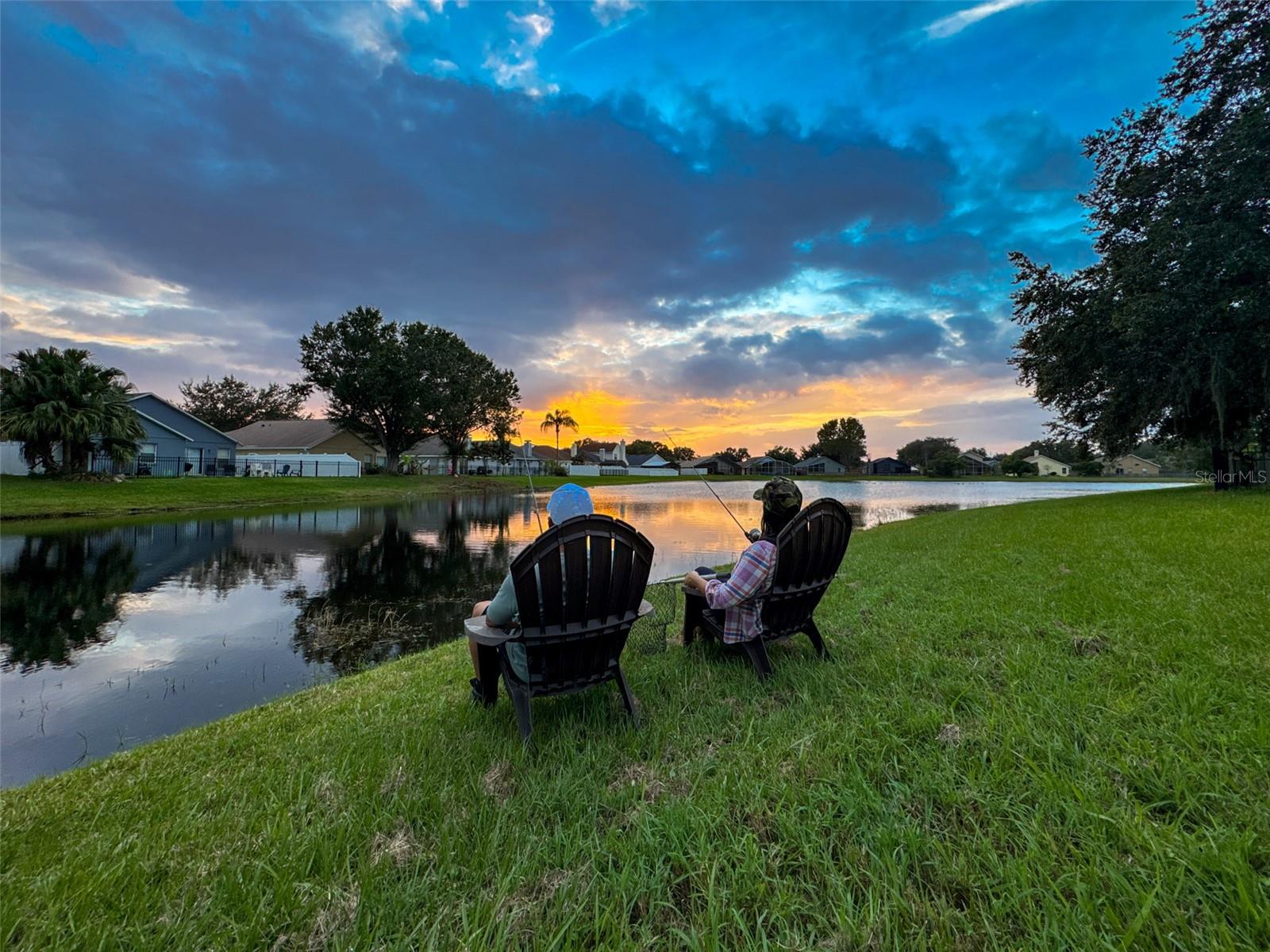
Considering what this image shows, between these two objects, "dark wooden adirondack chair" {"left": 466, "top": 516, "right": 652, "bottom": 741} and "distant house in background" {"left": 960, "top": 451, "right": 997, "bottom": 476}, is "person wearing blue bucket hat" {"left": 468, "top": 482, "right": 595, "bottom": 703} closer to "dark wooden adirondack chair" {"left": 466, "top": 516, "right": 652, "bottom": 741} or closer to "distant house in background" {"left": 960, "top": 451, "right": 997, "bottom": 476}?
"dark wooden adirondack chair" {"left": 466, "top": 516, "right": 652, "bottom": 741}

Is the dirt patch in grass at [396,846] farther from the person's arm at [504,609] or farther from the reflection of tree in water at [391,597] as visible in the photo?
the reflection of tree in water at [391,597]

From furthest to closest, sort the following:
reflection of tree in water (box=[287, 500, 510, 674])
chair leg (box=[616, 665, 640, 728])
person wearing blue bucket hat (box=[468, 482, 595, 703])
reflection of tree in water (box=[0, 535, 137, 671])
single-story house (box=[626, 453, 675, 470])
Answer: single-story house (box=[626, 453, 675, 470]) < reflection of tree in water (box=[287, 500, 510, 674]) < reflection of tree in water (box=[0, 535, 137, 671]) < chair leg (box=[616, 665, 640, 728]) < person wearing blue bucket hat (box=[468, 482, 595, 703])

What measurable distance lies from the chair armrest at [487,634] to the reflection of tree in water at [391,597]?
3.76 metres

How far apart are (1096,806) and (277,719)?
491cm

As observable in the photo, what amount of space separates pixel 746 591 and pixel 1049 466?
128 meters

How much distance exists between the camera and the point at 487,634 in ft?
9.96

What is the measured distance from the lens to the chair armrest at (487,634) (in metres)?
2.96

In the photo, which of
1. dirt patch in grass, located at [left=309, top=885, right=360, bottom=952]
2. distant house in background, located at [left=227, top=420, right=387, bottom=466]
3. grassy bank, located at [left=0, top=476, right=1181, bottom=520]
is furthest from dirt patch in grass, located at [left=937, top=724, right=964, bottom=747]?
distant house in background, located at [left=227, top=420, right=387, bottom=466]

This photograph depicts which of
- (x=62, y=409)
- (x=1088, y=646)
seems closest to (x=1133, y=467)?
(x=1088, y=646)

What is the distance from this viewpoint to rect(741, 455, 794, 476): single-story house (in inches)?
4081

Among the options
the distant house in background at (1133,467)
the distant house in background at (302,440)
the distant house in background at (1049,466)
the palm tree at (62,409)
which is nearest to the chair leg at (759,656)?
the palm tree at (62,409)

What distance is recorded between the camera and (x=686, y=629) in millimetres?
4434

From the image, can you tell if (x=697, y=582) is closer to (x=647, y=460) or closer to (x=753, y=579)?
(x=753, y=579)

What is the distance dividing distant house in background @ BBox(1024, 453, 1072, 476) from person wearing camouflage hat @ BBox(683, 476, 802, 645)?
11840cm
